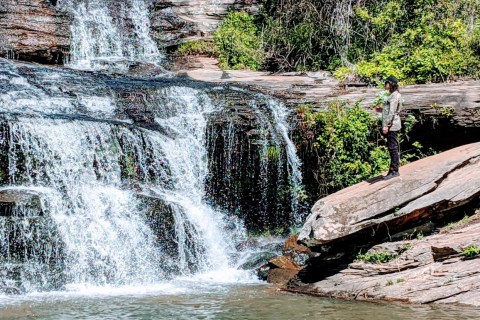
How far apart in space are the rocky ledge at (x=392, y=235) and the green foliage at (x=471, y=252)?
1 cm

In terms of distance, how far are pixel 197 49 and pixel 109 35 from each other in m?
2.74

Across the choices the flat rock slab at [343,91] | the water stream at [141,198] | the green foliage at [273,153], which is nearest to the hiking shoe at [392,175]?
the water stream at [141,198]

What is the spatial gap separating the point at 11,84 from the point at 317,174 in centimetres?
687

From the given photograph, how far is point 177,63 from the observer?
66.2 feet

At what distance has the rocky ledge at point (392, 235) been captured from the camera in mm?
8945

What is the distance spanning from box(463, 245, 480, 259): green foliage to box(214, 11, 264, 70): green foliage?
475 inches

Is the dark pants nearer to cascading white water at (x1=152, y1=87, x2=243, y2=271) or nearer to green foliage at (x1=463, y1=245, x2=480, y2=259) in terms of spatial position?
green foliage at (x1=463, y1=245, x2=480, y2=259)

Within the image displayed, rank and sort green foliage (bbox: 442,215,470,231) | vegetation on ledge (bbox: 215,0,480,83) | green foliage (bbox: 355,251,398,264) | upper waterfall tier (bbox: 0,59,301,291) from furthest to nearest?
vegetation on ledge (bbox: 215,0,480,83) → upper waterfall tier (bbox: 0,59,301,291) → green foliage (bbox: 442,215,470,231) → green foliage (bbox: 355,251,398,264)

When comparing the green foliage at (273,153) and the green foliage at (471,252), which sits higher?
the green foliage at (273,153)

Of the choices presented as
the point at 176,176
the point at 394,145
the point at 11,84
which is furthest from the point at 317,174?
the point at 11,84

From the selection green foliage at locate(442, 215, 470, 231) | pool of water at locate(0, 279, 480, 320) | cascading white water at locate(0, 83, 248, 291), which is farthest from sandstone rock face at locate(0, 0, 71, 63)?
green foliage at locate(442, 215, 470, 231)

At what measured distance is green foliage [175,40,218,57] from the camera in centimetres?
2080

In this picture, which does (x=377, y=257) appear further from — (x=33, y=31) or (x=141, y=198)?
(x=33, y=31)

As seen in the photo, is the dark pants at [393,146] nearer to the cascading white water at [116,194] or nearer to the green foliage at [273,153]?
the cascading white water at [116,194]
